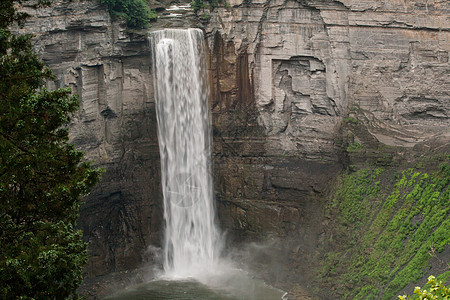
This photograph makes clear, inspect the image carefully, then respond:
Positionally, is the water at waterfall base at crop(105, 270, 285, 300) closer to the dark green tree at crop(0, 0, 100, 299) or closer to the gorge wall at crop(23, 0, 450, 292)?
the gorge wall at crop(23, 0, 450, 292)

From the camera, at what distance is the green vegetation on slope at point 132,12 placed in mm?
43750

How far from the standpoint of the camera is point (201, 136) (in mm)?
46719

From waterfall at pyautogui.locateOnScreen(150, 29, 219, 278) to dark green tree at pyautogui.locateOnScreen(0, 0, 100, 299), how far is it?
2482cm

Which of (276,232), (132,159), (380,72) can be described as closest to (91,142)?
(132,159)

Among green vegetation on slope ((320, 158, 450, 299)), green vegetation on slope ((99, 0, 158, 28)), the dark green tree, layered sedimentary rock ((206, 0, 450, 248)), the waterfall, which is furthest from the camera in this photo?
the waterfall

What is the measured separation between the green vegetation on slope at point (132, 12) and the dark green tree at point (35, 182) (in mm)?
24037

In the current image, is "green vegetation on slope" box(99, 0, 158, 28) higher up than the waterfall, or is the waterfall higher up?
"green vegetation on slope" box(99, 0, 158, 28)

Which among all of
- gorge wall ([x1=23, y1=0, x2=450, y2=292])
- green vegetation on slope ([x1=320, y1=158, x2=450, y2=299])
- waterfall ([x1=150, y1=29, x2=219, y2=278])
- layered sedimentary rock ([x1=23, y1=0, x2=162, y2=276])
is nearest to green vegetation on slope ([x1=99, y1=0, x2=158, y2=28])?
layered sedimentary rock ([x1=23, y1=0, x2=162, y2=276])

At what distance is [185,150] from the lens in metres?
46.2

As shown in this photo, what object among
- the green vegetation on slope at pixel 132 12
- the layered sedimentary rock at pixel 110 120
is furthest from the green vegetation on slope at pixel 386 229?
the green vegetation on slope at pixel 132 12

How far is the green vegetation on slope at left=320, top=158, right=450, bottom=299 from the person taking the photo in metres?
34.2

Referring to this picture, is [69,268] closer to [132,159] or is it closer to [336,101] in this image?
[132,159]

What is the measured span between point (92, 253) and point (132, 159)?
294 inches

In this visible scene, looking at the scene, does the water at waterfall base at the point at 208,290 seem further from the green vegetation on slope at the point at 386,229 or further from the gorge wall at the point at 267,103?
the green vegetation on slope at the point at 386,229
